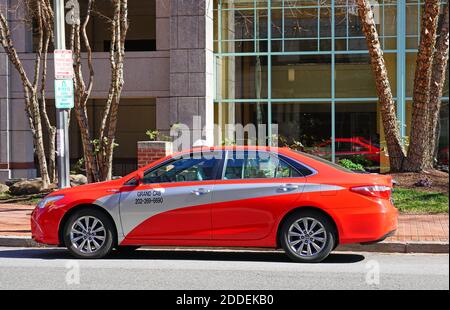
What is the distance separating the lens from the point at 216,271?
8.66 meters

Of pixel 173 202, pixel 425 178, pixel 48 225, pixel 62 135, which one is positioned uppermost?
pixel 62 135

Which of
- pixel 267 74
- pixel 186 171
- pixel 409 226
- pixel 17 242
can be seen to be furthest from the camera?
pixel 267 74

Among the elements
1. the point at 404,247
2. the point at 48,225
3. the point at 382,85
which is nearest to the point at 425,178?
the point at 382,85

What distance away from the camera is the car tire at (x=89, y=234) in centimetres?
940

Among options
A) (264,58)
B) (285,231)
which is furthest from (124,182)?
(264,58)

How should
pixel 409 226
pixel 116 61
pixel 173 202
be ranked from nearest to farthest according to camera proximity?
pixel 173 202 → pixel 409 226 → pixel 116 61

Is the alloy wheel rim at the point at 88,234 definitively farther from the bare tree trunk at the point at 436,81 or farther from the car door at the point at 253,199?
the bare tree trunk at the point at 436,81

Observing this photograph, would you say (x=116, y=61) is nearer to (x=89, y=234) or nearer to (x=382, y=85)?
(x=382, y=85)

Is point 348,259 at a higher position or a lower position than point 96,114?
lower

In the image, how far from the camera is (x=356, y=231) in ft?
29.2

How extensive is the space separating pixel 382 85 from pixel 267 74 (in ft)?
21.0

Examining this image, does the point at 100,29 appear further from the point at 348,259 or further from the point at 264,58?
the point at 348,259

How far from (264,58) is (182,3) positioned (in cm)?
296

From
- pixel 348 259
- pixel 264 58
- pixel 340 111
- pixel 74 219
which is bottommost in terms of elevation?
pixel 348 259
